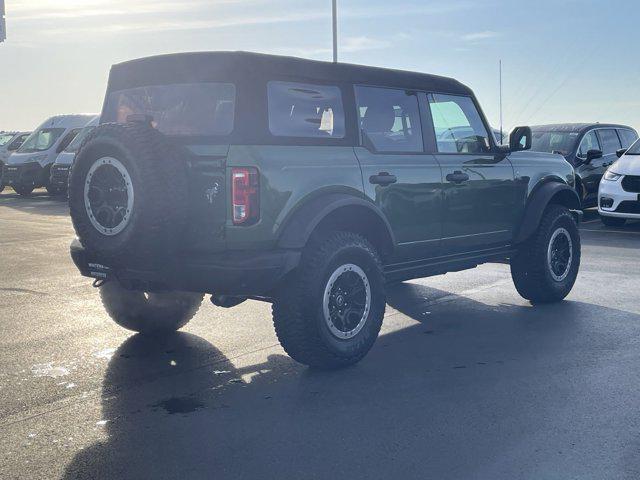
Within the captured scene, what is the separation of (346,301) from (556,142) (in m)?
11.6

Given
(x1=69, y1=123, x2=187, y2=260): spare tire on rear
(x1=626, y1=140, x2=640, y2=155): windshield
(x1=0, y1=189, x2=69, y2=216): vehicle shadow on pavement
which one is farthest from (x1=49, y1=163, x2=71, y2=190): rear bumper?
(x1=69, y1=123, x2=187, y2=260): spare tire on rear

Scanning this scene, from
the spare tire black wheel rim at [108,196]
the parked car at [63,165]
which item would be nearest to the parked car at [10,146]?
the parked car at [63,165]

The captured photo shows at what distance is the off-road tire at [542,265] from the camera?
7902 millimetres

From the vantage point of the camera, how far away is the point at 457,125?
721 cm

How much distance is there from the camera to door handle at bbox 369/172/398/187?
608 centimetres

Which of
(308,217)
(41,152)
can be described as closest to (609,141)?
(308,217)

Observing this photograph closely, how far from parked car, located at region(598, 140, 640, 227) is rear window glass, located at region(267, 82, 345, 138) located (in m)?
9.23

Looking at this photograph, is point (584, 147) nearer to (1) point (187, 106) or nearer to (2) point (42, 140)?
(1) point (187, 106)

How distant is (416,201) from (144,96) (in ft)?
6.76

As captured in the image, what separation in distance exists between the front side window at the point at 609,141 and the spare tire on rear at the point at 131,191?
13268mm

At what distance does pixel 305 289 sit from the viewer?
554 cm

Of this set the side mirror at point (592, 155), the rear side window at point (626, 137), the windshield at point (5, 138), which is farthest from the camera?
the windshield at point (5, 138)

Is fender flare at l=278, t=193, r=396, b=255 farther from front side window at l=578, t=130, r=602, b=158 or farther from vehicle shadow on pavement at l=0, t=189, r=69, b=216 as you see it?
vehicle shadow on pavement at l=0, t=189, r=69, b=216

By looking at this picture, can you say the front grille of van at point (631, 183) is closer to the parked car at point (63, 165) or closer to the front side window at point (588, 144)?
the front side window at point (588, 144)
